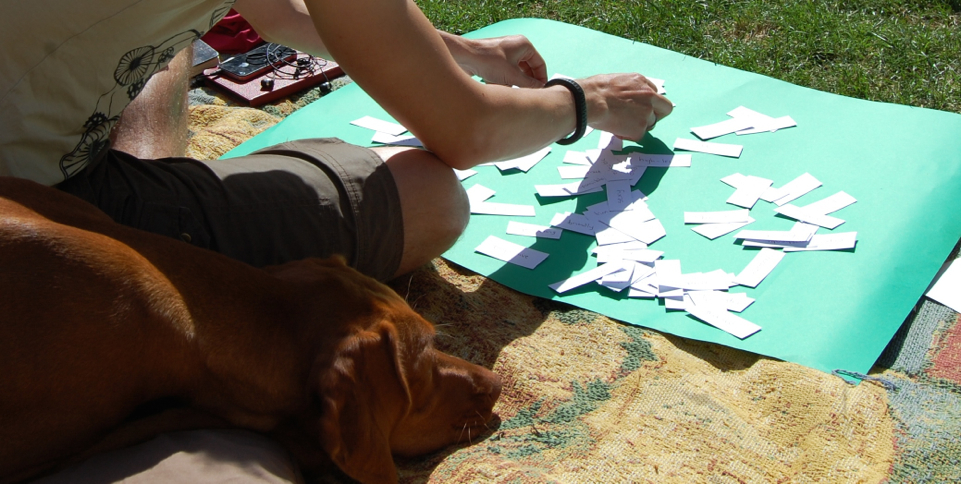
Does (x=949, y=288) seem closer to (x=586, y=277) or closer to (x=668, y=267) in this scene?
(x=668, y=267)

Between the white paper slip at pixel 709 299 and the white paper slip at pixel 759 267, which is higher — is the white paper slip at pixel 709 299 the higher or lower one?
the lower one

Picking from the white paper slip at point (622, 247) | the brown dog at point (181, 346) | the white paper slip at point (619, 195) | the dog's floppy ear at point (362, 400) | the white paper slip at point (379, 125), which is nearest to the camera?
the brown dog at point (181, 346)

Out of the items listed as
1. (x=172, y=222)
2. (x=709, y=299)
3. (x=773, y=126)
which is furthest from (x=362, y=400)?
(x=773, y=126)

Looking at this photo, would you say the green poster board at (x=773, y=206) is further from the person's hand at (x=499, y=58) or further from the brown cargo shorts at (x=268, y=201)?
the brown cargo shorts at (x=268, y=201)

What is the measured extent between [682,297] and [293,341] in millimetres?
1538

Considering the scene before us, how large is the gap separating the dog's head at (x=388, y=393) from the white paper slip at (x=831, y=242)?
4.90 feet

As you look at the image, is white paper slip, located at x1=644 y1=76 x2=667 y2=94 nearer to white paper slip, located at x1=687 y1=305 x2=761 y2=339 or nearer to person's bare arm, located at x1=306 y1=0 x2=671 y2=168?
person's bare arm, located at x1=306 y1=0 x2=671 y2=168

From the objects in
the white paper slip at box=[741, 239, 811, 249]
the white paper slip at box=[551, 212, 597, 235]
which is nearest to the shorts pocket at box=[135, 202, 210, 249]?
the white paper slip at box=[551, 212, 597, 235]

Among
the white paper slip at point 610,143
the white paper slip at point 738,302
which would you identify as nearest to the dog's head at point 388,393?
the white paper slip at point 738,302

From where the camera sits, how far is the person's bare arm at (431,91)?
2.26 meters

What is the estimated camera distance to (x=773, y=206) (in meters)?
3.14

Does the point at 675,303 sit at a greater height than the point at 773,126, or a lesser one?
lesser

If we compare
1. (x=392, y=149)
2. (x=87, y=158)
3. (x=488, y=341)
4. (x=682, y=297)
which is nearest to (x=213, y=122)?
(x=392, y=149)

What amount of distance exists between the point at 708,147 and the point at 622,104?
0.59m
